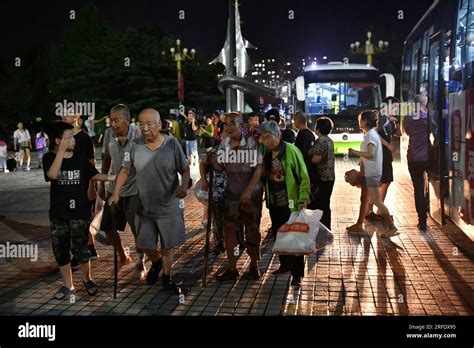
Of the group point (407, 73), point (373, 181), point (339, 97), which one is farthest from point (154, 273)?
point (339, 97)

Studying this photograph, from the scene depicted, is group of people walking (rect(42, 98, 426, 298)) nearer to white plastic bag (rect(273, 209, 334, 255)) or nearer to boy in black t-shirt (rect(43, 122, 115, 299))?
boy in black t-shirt (rect(43, 122, 115, 299))

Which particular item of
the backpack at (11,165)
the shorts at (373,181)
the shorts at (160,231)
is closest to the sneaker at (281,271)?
the shorts at (160,231)

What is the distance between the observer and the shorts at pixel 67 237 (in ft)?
18.1

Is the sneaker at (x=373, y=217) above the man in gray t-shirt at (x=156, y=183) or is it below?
below

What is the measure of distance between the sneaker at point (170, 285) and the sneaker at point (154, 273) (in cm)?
19

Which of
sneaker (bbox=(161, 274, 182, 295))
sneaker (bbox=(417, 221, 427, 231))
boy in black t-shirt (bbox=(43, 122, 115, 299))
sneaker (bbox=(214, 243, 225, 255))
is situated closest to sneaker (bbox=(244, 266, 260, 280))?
sneaker (bbox=(161, 274, 182, 295))

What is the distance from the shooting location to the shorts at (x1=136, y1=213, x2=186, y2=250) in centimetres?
569

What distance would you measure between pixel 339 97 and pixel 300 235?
16.3 metres

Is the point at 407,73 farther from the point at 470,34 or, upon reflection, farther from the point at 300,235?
the point at 300,235

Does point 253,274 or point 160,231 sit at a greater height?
point 160,231

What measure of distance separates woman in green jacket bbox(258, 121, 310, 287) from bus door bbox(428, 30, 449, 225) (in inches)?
108

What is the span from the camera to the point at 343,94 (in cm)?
2122

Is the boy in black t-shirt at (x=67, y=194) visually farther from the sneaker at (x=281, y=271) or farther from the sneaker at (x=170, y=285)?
the sneaker at (x=281, y=271)
